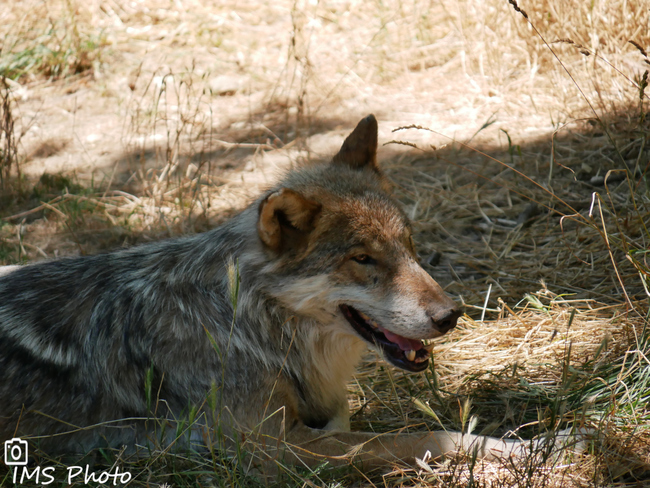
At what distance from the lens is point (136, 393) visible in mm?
3328

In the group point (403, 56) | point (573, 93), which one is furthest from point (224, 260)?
point (403, 56)

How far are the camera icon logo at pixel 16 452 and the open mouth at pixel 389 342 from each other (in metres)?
1.77

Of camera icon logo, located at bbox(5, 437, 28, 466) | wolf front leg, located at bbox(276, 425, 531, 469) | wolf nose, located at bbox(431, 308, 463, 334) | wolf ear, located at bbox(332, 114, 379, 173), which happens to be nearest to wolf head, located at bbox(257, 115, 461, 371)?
wolf nose, located at bbox(431, 308, 463, 334)

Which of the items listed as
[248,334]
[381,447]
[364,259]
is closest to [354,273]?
[364,259]

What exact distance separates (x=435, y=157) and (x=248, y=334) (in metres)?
4.18

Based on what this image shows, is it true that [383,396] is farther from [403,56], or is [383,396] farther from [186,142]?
[403,56]

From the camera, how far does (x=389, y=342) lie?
328 cm

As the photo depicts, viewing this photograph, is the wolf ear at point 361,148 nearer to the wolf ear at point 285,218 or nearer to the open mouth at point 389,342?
the wolf ear at point 285,218

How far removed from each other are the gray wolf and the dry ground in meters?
0.25

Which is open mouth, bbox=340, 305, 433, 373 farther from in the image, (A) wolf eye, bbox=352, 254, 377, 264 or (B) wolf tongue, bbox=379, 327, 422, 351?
(A) wolf eye, bbox=352, 254, 377, 264

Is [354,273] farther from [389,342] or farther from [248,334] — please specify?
[248,334]

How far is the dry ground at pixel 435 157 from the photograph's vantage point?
11.7 ft

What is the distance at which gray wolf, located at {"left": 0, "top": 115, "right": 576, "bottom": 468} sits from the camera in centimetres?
316

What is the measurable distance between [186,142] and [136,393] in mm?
4890
